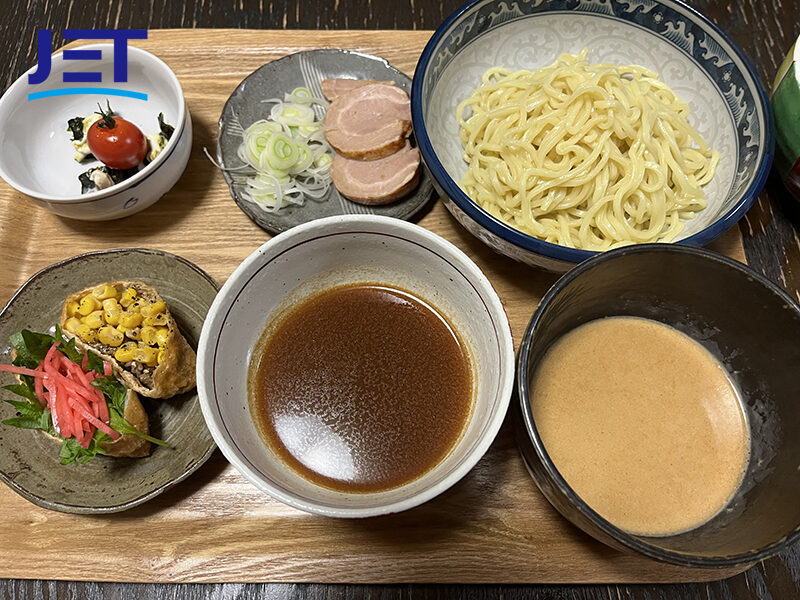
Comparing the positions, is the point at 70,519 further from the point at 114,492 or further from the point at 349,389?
the point at 349,389

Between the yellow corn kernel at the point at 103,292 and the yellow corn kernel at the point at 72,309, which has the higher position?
the yellow corn kernel at the point at 103,292

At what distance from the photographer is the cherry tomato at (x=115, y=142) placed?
1778 millimetres

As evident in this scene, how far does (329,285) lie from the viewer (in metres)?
1.49

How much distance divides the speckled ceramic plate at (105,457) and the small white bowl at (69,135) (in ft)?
0.55

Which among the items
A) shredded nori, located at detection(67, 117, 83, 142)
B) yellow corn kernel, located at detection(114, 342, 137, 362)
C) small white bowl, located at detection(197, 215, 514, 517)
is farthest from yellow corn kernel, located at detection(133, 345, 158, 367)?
shredded nori, located at detection(67, 117, 83, 142)

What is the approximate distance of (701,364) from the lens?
1432 millimetres

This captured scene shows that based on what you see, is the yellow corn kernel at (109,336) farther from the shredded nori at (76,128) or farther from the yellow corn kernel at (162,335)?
the shredded nori at (76,128)

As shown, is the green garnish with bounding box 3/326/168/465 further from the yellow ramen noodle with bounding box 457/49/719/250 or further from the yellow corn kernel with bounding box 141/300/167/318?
the yellow ramen noodle with bounding box 457/49/719/250

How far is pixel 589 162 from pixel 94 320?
1457 mm

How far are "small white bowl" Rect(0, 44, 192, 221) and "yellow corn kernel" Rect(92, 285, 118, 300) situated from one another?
0.95ft

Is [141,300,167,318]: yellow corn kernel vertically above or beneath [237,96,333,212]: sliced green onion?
beneath

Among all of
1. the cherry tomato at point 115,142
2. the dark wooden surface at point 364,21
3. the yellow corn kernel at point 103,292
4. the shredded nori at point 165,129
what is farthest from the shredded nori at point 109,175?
the dark wooden surface at point 364,21

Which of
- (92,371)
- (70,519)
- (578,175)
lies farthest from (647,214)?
(70,519)

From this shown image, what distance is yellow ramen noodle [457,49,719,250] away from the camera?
65.7 inches
